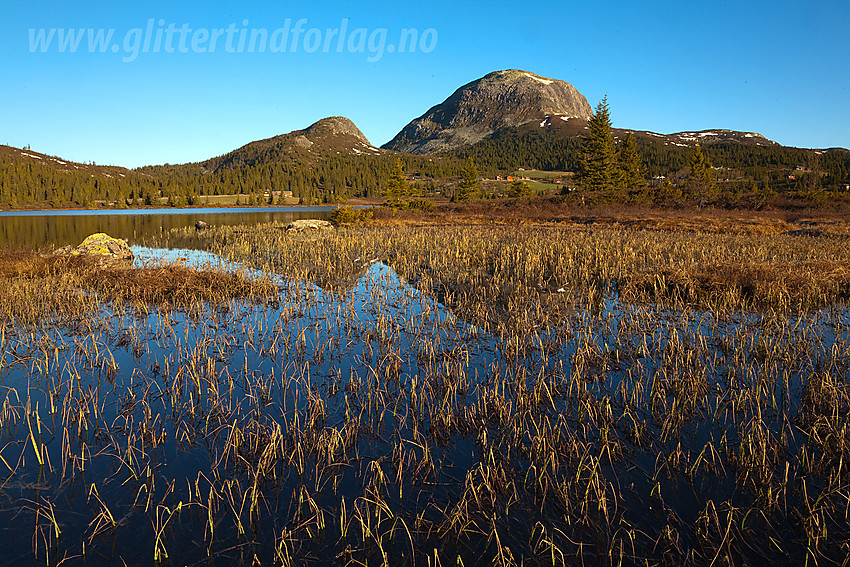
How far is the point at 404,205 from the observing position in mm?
58469

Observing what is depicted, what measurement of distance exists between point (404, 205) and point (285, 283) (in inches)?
1760

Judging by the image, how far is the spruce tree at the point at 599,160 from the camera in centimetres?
6419

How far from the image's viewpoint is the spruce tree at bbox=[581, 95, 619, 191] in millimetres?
64188

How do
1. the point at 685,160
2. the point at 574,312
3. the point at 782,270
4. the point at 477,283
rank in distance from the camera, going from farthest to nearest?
the point at 685,160 < the point at 477,283 < the point at 782,270 < the point at 574,312

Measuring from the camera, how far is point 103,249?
1862 centimetres

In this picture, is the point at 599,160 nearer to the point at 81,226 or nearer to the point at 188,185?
the point at 81,226

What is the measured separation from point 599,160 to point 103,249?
63210mm

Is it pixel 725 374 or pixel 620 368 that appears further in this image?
pixel 620 368

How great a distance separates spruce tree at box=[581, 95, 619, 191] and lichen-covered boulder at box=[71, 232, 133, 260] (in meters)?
58.8

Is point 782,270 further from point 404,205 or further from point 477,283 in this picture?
point 404,205

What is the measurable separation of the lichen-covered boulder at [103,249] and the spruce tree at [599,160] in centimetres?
5882

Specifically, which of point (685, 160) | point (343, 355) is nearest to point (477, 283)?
Answer: point (343, 355)

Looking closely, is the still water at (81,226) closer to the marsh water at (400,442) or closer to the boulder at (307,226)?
the boulder at (307,226)

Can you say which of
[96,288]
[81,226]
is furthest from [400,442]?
[81,226]
